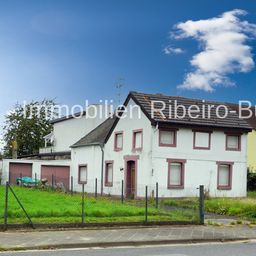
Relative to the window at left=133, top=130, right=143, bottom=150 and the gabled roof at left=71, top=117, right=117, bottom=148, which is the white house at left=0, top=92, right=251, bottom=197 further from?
the gabled roof at left=71, top=117, right=117, bottom=148

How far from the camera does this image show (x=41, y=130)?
7288 cm

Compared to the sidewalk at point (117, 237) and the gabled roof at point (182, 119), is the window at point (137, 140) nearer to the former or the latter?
the gabled roof at point (182, 119)

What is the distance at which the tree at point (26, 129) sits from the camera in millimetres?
72125

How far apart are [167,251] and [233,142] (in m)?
24.3

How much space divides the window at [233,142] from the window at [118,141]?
7.37m

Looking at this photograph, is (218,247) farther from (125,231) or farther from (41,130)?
(41,130)

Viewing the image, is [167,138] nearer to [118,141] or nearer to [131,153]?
[131,153]

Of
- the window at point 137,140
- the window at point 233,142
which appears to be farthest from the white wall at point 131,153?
the window at point 233,142

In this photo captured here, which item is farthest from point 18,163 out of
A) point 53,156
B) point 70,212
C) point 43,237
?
point 43,237

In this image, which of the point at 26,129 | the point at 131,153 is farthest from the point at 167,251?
the point at 26,129

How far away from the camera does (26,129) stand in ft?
237

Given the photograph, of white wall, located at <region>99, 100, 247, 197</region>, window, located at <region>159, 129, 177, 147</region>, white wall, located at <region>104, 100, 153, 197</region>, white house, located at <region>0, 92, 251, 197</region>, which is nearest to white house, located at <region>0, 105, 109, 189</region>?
white wall, located at <region>104, 100, 153, 197</region>

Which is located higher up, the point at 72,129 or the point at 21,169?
the point at 72,129

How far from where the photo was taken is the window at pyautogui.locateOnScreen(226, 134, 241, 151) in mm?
36800
